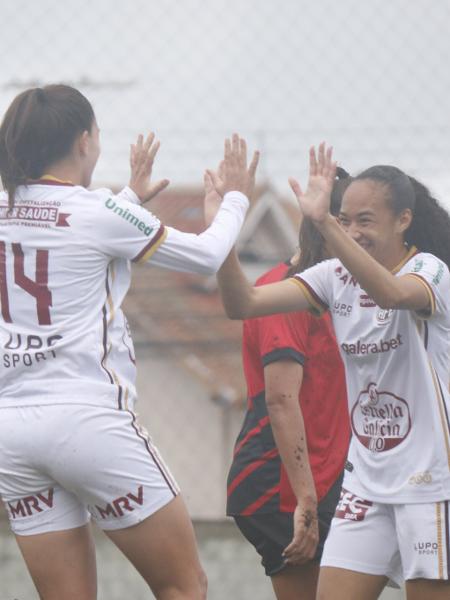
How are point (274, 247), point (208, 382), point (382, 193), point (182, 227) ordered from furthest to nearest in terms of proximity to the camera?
point (208, 382)
point (274, 247)
point (182, 227)
point (382, 193)

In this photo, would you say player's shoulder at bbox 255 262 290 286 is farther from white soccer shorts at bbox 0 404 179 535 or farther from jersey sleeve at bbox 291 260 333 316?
white soccer shorts at bbox 0 404 179 535

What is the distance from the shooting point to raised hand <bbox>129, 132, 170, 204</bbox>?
4125 millimetres

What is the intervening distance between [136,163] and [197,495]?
254 inches

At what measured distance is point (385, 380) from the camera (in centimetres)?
401

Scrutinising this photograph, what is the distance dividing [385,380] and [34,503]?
3.67 feet

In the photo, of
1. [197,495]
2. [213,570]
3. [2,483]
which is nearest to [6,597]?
[213,570]

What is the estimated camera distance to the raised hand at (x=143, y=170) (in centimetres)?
412

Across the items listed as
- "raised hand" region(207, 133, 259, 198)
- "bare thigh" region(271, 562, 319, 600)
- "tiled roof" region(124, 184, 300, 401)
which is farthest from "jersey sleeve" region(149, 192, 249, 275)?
"tiled roof" region(124, 184, 300, 401)

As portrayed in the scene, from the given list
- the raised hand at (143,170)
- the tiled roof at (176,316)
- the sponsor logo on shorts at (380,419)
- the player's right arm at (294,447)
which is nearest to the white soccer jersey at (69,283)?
the raised hand at (143,170)

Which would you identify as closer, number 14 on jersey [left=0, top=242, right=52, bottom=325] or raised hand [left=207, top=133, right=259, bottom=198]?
number 14 on jersey [left=0, top=242, right=52, bottom=325]

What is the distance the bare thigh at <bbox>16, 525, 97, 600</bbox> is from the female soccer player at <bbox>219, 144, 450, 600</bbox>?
747mm

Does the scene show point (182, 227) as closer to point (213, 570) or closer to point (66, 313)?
point (213, 570)

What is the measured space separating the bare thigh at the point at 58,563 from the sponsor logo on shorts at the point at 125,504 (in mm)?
188

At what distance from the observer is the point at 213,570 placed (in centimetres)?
586
